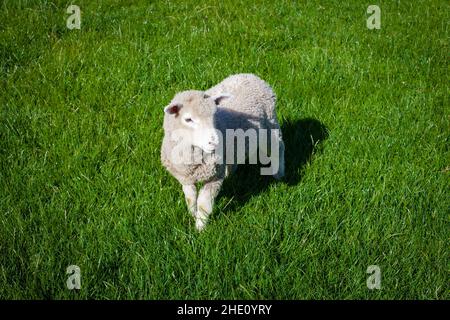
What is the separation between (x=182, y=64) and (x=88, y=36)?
4.13 ft

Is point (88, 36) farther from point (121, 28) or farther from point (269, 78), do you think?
point (269, 78)

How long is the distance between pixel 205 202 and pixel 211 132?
1.84 feet

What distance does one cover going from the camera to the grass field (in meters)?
2.69

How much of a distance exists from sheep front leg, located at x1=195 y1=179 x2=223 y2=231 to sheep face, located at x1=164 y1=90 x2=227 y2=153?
37 centimetres

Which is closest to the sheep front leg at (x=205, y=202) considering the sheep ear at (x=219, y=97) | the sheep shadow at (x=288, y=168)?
the sheep shadow at (x=288, y=168)

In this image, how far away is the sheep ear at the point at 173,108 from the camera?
2693 millimetres

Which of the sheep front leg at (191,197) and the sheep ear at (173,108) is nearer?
the sheep ear at (173,108)

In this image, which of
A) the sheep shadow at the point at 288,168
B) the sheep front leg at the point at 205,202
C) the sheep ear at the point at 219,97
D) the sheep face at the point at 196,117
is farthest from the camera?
the sheep shadow at the point at 288,168

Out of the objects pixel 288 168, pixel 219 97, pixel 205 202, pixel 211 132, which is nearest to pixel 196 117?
pixel 211 132

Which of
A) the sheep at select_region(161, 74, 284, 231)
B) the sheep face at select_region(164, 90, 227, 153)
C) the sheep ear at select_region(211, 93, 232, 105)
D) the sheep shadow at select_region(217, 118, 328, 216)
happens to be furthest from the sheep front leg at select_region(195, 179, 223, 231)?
the sheep ear at select_region(211, 93, 232, 105)

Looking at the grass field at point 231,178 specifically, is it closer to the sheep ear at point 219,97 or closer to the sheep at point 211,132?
the sheep at point 211,132

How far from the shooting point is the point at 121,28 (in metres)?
5.47

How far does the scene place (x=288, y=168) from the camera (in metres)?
3.68

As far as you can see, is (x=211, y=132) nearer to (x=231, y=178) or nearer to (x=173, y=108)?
(x=173, y=108)
